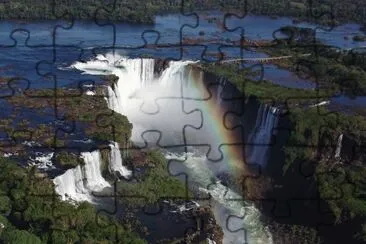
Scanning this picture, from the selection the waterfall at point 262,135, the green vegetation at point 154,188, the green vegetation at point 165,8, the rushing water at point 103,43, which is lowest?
the green vegetation at point 154,188

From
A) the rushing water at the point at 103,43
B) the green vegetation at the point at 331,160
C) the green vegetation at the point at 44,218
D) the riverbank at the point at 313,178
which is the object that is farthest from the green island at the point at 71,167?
the green vegetation at the point at 331,160

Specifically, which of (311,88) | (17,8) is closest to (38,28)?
(17,8)

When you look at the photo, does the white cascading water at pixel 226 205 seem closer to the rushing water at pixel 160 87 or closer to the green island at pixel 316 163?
the rushing water at pixel 160 87

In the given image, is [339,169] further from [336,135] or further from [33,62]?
[33,62]

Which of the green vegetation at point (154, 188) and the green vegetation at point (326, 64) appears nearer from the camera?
the green vegetation at point (154, 188)

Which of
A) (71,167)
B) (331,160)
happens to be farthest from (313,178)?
(71,167)

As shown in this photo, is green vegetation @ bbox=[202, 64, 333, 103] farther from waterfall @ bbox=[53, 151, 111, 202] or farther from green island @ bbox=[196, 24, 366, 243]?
waterfall @ bbox=[53, 151, 111, 202]

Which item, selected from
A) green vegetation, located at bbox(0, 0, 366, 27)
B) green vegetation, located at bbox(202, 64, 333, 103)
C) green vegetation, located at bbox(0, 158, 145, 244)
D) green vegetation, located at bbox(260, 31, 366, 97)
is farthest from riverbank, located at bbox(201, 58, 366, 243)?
green vegetation, located at bbox(0, 0, 366, 27)
